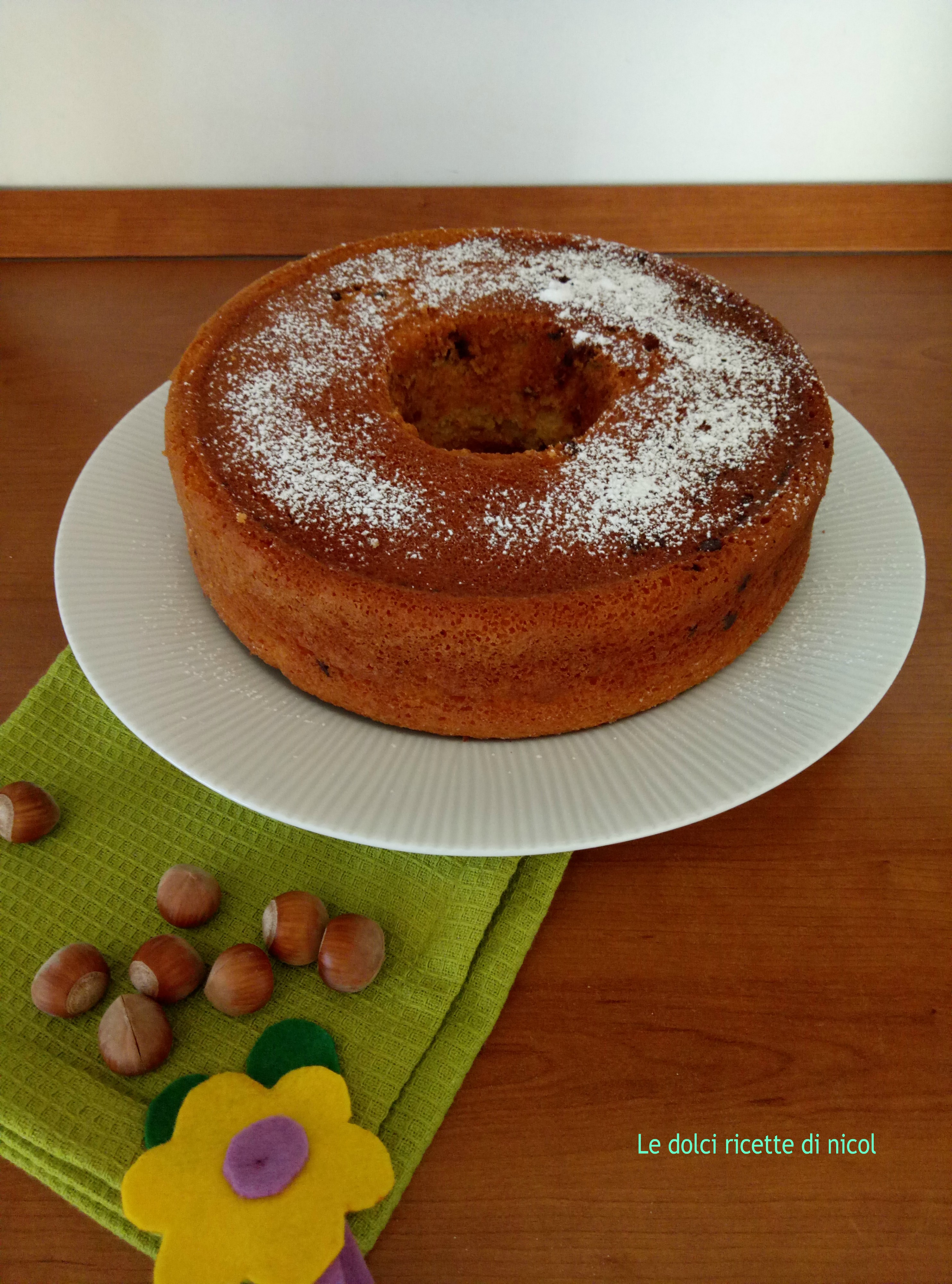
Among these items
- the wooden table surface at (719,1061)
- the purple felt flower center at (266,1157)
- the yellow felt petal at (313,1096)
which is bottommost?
the wooden table surface at (719,1061)

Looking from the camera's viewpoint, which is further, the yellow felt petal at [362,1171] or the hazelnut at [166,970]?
the hazelnut at [166,970]

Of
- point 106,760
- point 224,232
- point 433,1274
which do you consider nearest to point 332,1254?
point 433,1274

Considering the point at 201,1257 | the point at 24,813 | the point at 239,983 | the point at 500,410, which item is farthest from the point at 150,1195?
the point at 500,410

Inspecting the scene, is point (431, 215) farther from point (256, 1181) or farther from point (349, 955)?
point (256, 1181)

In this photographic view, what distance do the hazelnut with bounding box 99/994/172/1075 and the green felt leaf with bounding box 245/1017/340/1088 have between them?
7 cm

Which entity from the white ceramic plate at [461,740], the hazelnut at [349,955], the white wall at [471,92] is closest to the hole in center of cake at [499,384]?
the white ceramic plate at [461,740]

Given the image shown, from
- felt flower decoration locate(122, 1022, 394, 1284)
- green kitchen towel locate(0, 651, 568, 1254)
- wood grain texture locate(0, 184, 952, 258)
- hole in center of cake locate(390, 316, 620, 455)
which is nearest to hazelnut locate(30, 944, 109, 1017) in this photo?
green kitchen towel locate(0, 651, 568, 1254)

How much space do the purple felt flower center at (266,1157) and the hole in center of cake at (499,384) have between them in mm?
789

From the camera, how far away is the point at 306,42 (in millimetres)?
1652

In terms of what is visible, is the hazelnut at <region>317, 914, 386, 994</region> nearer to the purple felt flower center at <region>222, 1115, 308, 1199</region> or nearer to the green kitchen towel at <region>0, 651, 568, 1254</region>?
the green kitchen towel at <region>0, 651, 568, 1254</region>

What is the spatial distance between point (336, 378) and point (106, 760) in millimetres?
495

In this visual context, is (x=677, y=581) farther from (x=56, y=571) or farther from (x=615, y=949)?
(x=56, y=571)

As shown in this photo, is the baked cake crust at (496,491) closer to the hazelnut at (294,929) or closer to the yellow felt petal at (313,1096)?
the hazelnut at (294,929)

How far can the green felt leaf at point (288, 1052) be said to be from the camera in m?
0.79
